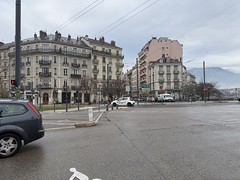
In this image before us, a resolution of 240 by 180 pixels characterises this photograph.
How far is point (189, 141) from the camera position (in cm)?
743

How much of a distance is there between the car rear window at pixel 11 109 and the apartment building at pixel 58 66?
49017 millimetres

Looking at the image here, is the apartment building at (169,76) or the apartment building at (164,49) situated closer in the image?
the apartment building at (169,76)

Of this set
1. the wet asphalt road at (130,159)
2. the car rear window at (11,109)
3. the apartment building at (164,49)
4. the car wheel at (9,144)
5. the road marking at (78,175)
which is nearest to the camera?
the road marking at (78,175)

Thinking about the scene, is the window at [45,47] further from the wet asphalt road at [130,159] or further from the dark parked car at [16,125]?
the dark parked car at [16,125]

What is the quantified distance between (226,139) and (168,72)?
78.4 m

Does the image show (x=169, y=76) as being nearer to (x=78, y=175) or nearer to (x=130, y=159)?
(x=130, y=159)

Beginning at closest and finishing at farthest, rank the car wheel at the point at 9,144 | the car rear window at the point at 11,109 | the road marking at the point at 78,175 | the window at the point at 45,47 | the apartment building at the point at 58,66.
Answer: the road marking at the point at 78,175
the car wheel at the point at 9,144
the car rear window at the point at 11,109
the apartment building at the point at 58,66
the window at the point at 45,47

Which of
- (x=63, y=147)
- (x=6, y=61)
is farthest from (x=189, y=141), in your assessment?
(x=6, y=61)

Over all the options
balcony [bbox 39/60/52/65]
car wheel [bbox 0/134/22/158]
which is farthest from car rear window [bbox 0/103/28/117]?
balcony [bbox 39/60/52/65]

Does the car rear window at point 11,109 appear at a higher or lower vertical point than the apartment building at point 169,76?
lower

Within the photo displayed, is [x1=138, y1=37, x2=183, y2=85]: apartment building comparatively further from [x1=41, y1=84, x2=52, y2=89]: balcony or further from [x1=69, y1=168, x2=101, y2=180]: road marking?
[x1=69, y1=168, x2=101, y2=180]: road marking

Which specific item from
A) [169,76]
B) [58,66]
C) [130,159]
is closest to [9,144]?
[130,159]

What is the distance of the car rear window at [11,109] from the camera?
6.16 meters

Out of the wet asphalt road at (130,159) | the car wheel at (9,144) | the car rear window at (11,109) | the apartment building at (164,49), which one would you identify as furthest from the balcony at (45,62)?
the car wheel at (9,144)
